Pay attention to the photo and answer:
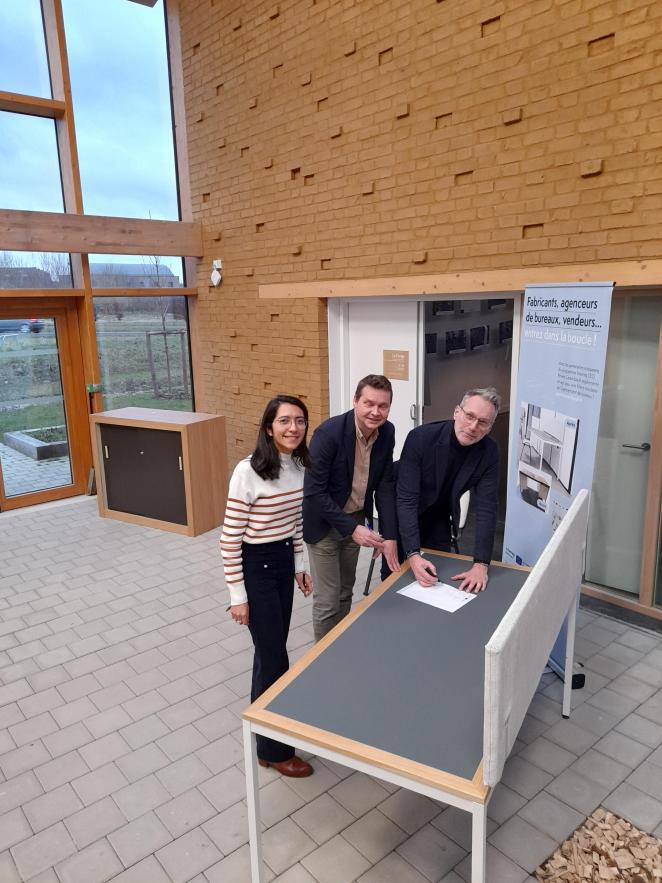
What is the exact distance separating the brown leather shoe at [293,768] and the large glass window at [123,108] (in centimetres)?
606

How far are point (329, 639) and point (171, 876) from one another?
1074 millimetres

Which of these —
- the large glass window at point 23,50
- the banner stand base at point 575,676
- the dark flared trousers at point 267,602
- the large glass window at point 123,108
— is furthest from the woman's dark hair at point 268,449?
the large glass window at point 23,50

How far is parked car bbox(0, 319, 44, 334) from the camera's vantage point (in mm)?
6602

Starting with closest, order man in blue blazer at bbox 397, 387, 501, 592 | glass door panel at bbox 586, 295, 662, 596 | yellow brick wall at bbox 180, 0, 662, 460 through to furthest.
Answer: man in blue blazer at bbox 397, 387, 501, 592 < yellow brick wall at bbox 180, 0, 662, 460 < glass door panel at bbox 586, 295, 662, 596

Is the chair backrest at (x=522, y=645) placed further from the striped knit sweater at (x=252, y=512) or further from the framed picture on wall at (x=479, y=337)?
the framed picture on wall at (x=479, y=337)

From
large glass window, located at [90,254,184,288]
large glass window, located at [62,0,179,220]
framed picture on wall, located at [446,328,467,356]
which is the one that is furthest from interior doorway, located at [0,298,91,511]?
framed picture on wall, located at [446,328,467,356]

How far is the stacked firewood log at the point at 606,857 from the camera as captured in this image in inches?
91.7

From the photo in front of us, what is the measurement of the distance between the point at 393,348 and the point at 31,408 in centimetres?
407

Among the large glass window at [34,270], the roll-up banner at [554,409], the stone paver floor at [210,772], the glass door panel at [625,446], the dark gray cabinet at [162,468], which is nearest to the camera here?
the stone paver floor at [210,772]

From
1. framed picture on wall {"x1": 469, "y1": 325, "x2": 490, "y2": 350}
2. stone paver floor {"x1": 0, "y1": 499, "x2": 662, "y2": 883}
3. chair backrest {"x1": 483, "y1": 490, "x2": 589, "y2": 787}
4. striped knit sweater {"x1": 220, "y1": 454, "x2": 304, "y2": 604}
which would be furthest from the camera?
framed picture on wall {"x1": 469, "y1": 325, "x2": 490, "y2": 350}

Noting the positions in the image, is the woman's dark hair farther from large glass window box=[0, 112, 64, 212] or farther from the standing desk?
large glass window box=[0, 112, 64, 212]

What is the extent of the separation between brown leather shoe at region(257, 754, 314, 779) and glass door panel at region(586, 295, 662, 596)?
2647mm

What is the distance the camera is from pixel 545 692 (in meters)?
3.43

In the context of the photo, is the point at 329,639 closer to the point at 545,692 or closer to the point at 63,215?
the point at 545,692
